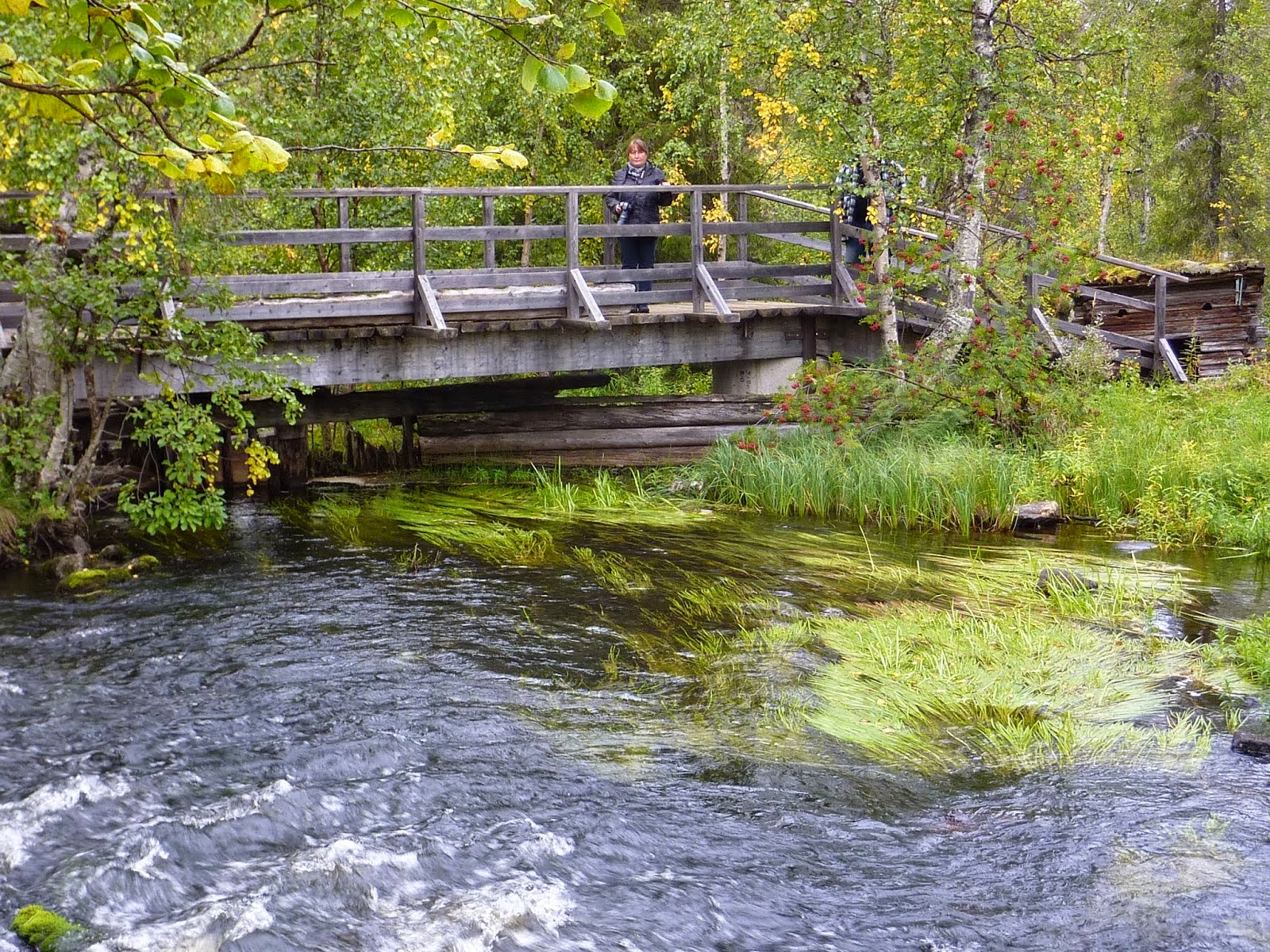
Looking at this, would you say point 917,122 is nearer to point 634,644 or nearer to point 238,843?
point 634,644

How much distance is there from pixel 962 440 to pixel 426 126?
6833 mm

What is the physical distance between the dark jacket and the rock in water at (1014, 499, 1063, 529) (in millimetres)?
5989

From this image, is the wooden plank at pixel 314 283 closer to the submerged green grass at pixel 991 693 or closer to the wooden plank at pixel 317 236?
the wooden plank at pixel 317 236

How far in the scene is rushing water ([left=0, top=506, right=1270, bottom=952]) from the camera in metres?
4.52

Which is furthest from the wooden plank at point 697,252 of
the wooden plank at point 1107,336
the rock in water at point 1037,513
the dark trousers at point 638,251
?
the rock in water at point 1037,513

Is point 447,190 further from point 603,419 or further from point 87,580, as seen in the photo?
point 87,580

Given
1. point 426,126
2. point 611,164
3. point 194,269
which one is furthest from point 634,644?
point 611,164

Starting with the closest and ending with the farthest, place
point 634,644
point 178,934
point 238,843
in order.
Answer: point 178,934, point 238,843, point 634,644

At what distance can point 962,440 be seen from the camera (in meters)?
12.4

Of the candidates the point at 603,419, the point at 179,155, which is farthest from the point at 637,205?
the point at 179,155

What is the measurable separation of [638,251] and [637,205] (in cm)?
57

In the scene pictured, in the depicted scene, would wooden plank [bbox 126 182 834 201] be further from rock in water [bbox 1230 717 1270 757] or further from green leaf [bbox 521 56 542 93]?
rock in water [bbox 1230 717 1270 757]

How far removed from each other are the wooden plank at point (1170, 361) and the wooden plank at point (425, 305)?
8.57 m

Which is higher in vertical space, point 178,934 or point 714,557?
point 714,557
